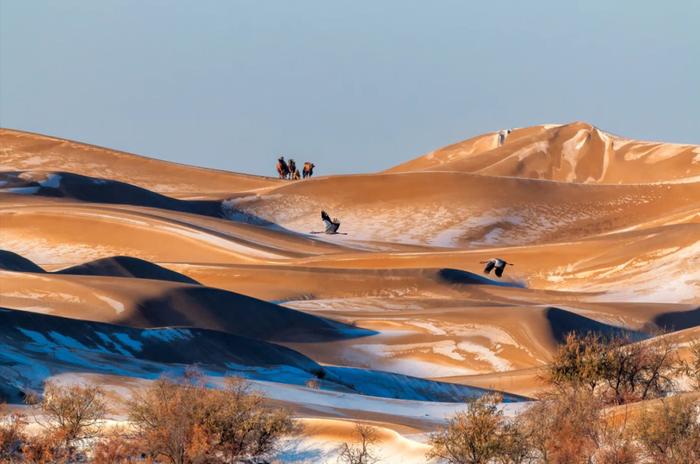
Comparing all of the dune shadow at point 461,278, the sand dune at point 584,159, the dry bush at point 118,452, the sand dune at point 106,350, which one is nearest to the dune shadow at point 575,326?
the sand dune at point 106,350

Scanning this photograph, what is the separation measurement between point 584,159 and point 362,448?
290ft

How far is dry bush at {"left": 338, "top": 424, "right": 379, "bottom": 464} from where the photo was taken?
19.2m

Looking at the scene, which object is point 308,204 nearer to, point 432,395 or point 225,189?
point 225,189

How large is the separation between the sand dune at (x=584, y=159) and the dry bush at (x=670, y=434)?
8187cm

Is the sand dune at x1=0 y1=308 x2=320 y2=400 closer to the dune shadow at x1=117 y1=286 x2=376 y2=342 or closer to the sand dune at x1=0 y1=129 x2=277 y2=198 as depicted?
the dune shadow at x1=117 y1=286 x2=376 y2=342

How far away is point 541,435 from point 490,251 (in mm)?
46568

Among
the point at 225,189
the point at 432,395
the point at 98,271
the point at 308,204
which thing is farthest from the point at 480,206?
the point at 432,395

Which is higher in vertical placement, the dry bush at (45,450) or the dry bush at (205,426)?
the dry bush at (205,426)

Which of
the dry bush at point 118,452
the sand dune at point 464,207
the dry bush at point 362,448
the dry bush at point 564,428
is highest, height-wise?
the sand dune at point 464,207

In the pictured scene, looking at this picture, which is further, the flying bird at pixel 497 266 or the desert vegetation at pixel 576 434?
the flying bird at pixel 497 266

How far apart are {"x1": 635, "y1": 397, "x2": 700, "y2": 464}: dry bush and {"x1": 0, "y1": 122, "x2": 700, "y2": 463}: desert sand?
2.97 m

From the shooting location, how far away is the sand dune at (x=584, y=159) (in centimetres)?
10212

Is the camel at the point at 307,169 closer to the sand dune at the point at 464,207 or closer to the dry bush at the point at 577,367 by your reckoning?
the sand dune at the point at 464,207

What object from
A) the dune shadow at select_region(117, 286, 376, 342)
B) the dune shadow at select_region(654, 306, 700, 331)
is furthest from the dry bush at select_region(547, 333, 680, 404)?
the dune shadow at select_region(654, 306, 700, 331)
